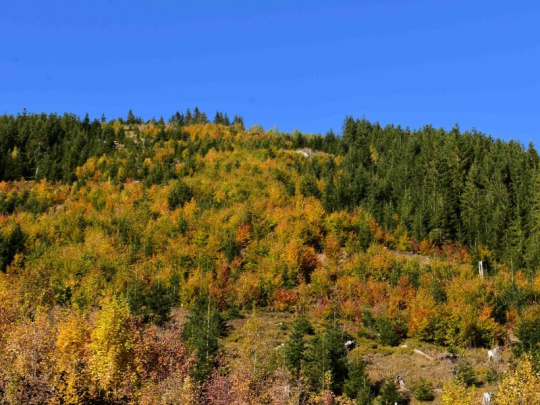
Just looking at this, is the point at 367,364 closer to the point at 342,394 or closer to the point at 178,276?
the point at 342,394

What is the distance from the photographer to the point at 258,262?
8038 centimetres

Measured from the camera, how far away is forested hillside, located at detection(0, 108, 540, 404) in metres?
36.9

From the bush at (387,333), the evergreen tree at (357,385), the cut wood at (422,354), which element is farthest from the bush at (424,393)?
the bush at (387,333)

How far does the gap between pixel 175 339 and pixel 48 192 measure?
69.3 meters

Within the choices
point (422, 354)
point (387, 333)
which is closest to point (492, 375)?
point (422, 354)

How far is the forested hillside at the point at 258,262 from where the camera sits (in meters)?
36.9

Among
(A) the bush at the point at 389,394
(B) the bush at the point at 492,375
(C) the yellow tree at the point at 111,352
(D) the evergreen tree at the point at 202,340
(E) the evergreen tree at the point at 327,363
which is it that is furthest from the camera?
(B) the bush at the point at 492,375

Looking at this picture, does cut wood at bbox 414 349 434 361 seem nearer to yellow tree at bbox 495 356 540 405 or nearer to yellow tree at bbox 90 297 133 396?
yellow tree at bbox 495 356 540 405

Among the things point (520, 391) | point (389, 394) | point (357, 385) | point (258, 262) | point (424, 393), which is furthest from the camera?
point (258, 262)

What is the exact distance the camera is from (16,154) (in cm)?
11931

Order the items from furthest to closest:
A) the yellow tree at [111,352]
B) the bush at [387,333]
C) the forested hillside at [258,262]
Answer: the bush at [387,333], the forested hillside at [258,262], the yellow tree at [111,352]

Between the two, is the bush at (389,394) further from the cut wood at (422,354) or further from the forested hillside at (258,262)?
the cut wood at (422,354)

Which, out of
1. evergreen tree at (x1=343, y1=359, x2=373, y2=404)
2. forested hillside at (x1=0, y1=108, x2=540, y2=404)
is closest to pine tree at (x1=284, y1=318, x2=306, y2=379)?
forested hillside at (x1=0, y1=108, x2=540, y2=404)

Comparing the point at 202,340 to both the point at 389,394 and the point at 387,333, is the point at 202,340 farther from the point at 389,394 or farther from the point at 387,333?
the point at 387,333
